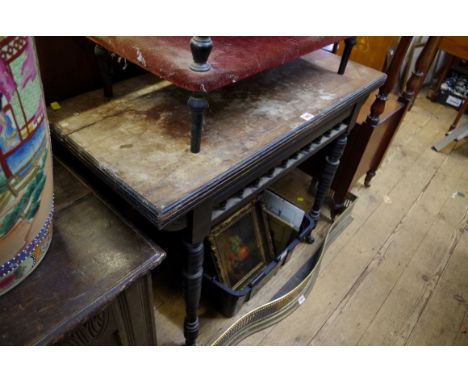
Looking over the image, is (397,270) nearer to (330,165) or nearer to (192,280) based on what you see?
(330,165)

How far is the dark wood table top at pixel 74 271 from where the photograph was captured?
588 millimetres

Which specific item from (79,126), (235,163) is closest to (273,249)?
(235,163)

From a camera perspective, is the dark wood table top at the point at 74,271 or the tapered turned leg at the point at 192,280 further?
the tapered turned leg at the point at 192,280

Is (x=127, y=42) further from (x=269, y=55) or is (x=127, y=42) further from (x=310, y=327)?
(x=310, y=327)

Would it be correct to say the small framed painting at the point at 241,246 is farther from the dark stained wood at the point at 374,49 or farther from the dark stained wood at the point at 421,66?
the dark stained wood at the point at 374,49

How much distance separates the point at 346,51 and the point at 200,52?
65cm

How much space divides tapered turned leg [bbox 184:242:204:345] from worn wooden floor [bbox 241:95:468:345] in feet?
1.00

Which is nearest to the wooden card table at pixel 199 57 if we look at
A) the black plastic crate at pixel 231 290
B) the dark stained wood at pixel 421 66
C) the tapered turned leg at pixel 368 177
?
the black plastic crate at pixel 231 290

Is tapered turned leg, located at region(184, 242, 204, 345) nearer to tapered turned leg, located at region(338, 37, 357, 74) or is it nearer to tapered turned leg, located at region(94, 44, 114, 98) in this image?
tapered turned leg, located at region(94, 44, 114, 98)

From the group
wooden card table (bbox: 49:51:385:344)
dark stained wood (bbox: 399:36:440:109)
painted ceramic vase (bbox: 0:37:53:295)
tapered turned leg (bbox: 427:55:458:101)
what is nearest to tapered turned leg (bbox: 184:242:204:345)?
wooden card table (bbox: 49:51:385:344)

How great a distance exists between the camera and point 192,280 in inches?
37.5

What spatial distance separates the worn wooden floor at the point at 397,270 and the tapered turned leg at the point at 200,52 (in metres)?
1.01

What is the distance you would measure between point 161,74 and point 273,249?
98 cm

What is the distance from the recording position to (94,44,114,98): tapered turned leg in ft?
2.79
